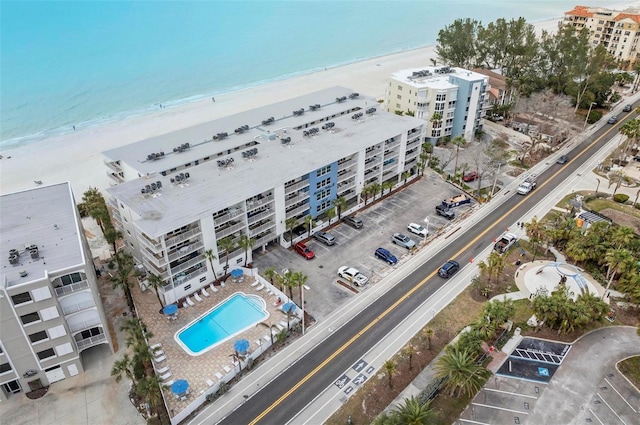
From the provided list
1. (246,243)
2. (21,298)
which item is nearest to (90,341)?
(21,298)

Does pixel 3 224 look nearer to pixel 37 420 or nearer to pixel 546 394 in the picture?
pixel 37 420

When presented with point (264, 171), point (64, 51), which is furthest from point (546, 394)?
point (64, 51)

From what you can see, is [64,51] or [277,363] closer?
[277,363]

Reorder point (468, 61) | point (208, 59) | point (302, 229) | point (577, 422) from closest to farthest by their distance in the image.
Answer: point (577, 422) < point (302, 229) < point (468, 61) < point (208, 59)

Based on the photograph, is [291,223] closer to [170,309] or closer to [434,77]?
[170,309]

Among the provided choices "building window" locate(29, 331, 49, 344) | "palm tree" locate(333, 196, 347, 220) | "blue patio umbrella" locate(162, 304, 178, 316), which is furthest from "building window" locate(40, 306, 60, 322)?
"palm tree" locate(333, 196, 347, 220)

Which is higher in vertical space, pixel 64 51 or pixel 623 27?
pixel 623 27

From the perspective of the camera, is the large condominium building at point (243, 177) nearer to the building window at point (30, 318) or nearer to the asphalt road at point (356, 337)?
the building window at point (30, 318)

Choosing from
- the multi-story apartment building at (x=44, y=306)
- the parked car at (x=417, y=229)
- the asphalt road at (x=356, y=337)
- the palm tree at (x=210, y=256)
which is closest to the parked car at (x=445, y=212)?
Result: the asphalt road at (x=356, y=337)
